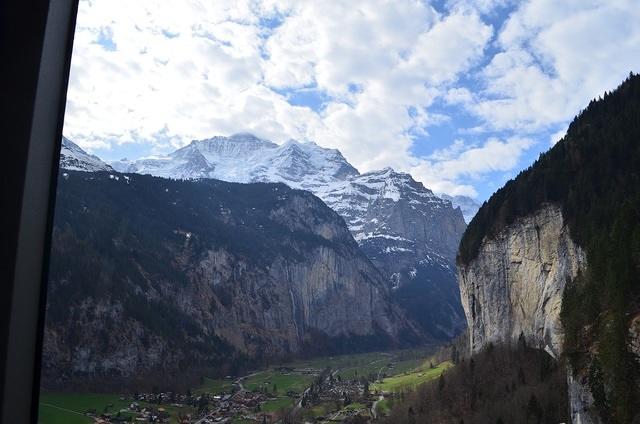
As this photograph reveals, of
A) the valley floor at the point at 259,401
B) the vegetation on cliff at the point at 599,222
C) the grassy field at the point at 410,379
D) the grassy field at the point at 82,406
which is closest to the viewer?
the vegetation on cliff at the point at 599,222

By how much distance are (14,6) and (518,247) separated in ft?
213

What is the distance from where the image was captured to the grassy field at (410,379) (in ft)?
300

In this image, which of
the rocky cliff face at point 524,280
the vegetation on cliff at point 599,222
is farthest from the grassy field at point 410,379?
the vegetation on cliff at point 599,222

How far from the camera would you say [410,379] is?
9988cm

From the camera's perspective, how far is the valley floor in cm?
7181

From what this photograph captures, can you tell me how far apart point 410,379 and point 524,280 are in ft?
146

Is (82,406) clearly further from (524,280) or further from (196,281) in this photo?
(196,281)

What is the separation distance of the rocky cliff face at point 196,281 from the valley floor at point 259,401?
10514mm

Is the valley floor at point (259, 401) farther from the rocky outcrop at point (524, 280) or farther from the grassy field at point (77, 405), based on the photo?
the rocky outcrop at point (524, 280)

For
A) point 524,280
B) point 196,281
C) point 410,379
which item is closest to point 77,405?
point 410,379

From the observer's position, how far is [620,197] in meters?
48.2

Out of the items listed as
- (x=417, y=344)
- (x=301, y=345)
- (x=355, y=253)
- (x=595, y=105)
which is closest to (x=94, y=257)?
(x=301, y=345)

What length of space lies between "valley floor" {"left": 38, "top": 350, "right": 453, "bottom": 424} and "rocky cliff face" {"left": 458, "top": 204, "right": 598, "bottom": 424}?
1888cm

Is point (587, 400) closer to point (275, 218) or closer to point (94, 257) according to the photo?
point (94, 257)
